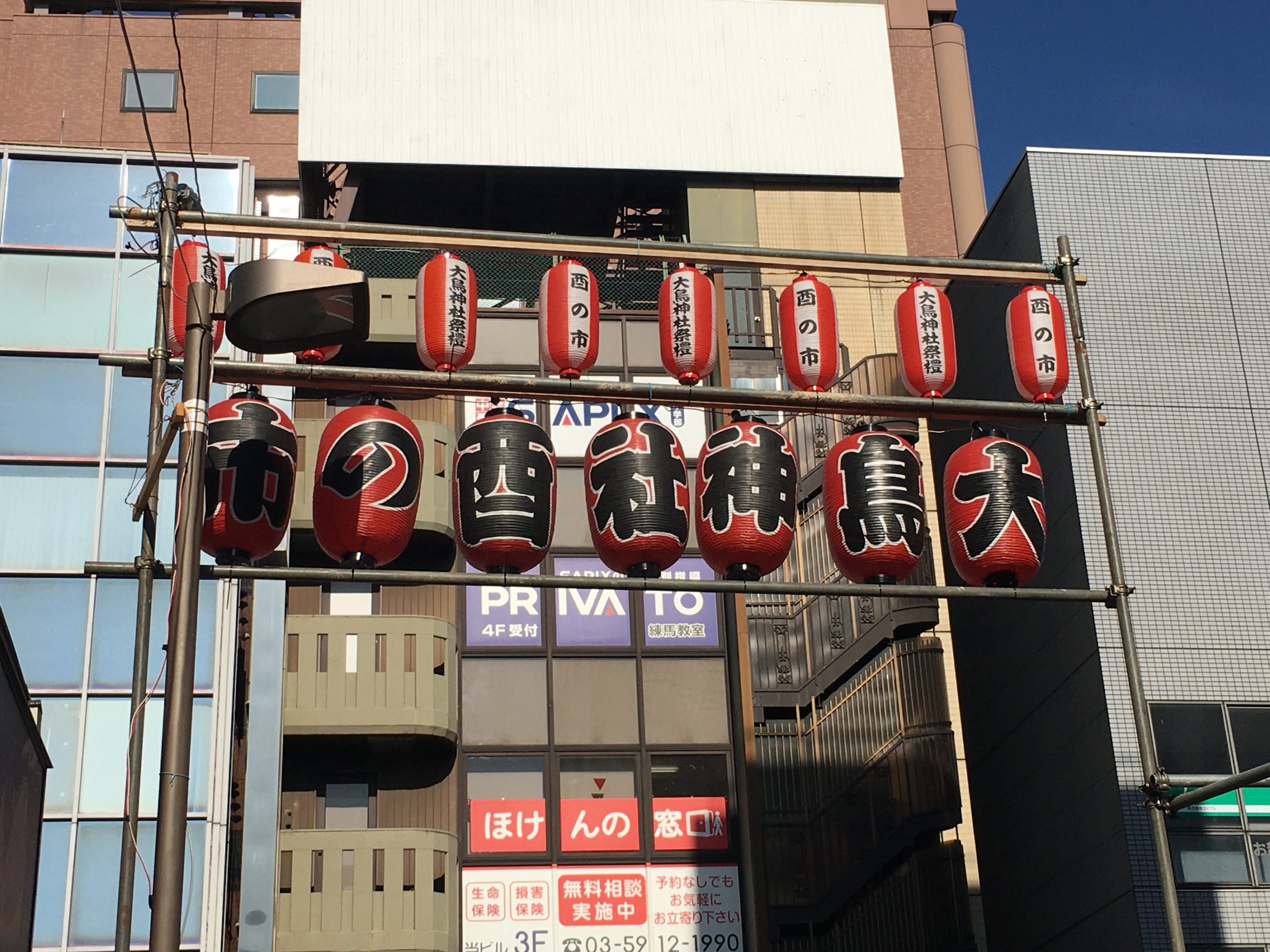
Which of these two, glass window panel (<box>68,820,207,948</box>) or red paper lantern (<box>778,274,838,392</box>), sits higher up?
red paper lantern (<box>778,274,838,392</box>)

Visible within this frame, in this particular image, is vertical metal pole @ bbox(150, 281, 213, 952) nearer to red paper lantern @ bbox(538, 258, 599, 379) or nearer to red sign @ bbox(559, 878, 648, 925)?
red paper lantern @ bbox(538, 258, 599, 379)

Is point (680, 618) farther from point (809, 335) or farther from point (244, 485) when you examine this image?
point (244, 485)

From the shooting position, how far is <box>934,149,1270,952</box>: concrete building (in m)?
22.0

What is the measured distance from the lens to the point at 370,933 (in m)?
24.8

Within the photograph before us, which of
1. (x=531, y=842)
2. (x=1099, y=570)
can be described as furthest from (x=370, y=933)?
(x=1099, y=570)

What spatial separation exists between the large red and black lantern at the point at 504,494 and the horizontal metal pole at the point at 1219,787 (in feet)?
22.1

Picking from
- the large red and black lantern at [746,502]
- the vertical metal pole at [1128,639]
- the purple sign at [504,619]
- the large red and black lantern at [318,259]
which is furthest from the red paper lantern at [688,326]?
the purple sign at [504,619]

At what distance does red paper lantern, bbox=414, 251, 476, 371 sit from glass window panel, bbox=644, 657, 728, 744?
10.5m

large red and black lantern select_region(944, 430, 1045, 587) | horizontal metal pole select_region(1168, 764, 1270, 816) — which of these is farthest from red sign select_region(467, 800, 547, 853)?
horizontal metal pole select_region(1168, 764, 1270, 816)

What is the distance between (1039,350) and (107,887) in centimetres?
1413

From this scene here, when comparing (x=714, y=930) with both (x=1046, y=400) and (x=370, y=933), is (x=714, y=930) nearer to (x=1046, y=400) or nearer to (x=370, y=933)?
(x=370, y=933)

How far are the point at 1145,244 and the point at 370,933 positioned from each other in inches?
615

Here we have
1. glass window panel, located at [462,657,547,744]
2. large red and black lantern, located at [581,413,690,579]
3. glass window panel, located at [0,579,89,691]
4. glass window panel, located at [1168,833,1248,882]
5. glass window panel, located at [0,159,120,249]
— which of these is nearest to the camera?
large red and black lantern, located at [581,413,690,579]

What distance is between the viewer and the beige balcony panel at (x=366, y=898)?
976 inches
